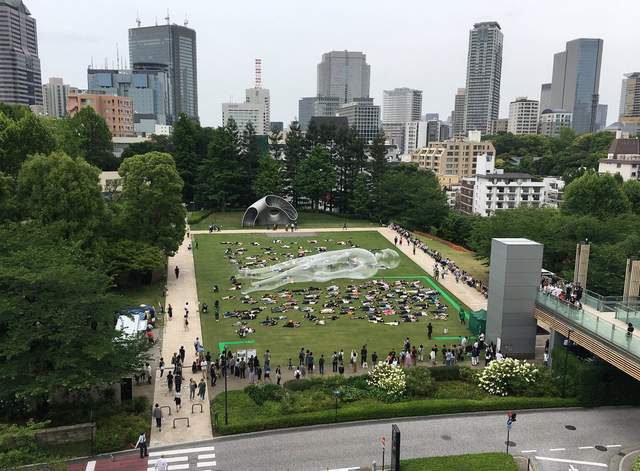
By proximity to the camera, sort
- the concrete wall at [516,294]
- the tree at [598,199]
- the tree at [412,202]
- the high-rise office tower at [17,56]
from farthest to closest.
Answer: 1. the high-rise office tower at [17,56]
2. the tree at [412,202]
3. the tree at [598,199]
4. the concrete wall at [516,294]

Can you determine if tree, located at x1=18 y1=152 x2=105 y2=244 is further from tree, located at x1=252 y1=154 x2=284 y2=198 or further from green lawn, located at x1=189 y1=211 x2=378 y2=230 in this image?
tree, located at x1=252 y1=154 x2=284 y2=198

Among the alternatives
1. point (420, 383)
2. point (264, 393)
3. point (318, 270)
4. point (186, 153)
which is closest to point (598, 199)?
point (318, 270)

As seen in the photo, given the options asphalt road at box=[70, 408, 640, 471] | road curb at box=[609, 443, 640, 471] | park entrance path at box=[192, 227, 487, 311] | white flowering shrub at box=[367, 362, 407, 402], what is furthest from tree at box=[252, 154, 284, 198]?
road curb at box=[609, 443, 640, 471]

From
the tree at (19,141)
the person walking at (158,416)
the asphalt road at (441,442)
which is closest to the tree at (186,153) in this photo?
the tree at (19,141)

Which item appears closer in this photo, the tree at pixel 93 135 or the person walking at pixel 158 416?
the person walking at pixel 158 416

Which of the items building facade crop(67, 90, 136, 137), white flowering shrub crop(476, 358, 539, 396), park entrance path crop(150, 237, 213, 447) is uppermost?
building facade crop(67, 90, 136, 137)

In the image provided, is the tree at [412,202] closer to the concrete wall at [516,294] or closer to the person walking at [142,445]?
the concrete wall at [516,294]
